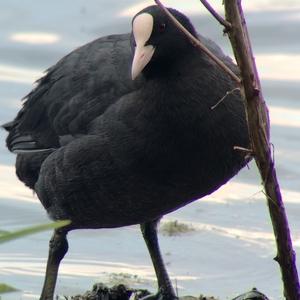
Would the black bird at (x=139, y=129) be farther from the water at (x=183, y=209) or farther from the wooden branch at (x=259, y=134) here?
the wooden branch at (x=259, y=134)

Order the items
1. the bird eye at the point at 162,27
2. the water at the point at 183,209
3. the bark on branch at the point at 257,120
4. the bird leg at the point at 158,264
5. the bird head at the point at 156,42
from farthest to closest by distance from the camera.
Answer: the water at the point at 183,209
the bird leg at the point at 158,264
the bird eye at the point at 162,27
the bird head at the point at 156,42
the bark on branch at the point at 257,120

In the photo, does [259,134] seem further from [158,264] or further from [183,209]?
[183,209]

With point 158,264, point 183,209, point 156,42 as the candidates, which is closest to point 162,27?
point 156,42

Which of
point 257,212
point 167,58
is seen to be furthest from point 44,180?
point 257,212

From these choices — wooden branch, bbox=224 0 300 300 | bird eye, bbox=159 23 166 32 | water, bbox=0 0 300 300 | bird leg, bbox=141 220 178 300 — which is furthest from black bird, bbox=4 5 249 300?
wooden branch, bbox=224 0 300 300

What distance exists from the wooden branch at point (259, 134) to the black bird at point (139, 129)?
46.7 inches

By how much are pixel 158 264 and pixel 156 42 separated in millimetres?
1758

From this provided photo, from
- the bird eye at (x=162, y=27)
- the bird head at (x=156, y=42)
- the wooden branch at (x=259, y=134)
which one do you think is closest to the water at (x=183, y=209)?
the bird head at (x=156, y=42)

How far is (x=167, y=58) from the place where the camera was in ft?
18.9

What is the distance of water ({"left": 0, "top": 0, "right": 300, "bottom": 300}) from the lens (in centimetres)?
808

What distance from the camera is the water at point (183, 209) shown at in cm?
808

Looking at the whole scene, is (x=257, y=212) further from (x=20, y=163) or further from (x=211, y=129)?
(x=211, y=129)

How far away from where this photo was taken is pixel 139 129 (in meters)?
5.91

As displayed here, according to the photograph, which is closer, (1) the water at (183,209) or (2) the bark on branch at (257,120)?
(2) the bark on branch at (257,120)
